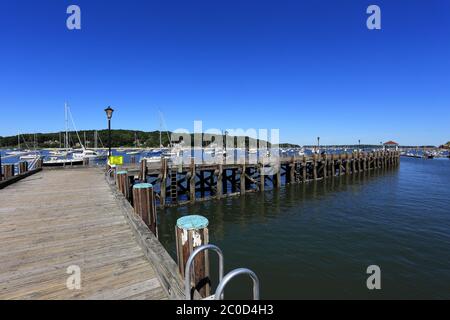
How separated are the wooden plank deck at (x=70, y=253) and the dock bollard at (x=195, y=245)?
52cm

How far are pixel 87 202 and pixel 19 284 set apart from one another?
17.9 feet

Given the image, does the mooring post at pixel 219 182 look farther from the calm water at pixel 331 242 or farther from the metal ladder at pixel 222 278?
the metal ladder at pixel 222 278

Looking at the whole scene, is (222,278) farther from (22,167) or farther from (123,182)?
(22,167)

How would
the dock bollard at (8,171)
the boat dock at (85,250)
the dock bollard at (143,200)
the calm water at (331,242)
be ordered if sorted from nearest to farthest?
the boat dock at (85,250), the dock bollard at (143,200), the calm water at (331,242), the dock bollard at (8,171)

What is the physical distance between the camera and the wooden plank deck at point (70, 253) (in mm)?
3648

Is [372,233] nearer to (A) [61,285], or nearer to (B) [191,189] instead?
(B) [191,189]

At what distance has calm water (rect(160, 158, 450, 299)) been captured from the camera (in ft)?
27.3

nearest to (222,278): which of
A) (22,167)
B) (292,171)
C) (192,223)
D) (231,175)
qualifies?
(192,223)

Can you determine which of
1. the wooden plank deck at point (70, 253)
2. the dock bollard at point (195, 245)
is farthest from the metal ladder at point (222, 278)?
the wooden plank deck at point (70, 253)

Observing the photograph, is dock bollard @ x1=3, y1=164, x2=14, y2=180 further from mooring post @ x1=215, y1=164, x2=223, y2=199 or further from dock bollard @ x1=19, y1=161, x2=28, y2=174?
mooring post @ x1=215, y1=164, x2=223, y2=199

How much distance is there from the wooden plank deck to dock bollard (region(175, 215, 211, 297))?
516 millimetres

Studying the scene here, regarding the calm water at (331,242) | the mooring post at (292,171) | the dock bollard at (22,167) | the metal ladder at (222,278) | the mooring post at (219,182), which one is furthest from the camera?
the mooring post at (292,171)

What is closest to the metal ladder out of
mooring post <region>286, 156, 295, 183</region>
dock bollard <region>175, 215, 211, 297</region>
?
dock bollard <region>175, 215, 211, 297</region>

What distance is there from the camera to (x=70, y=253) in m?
4.86
